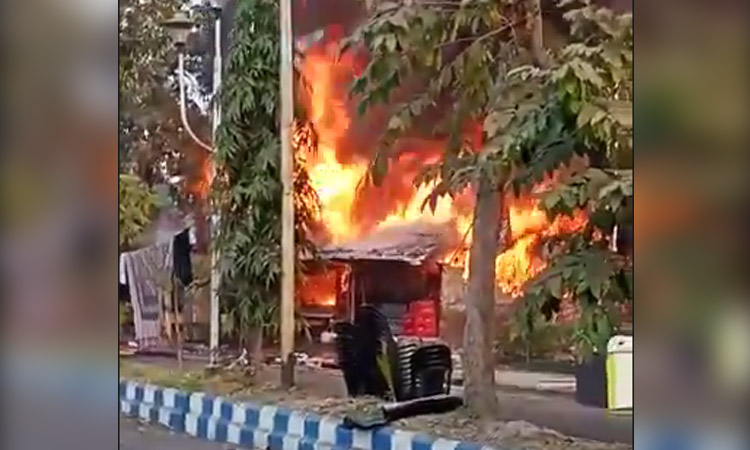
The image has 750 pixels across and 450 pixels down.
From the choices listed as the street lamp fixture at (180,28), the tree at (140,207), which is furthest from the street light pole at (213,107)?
the tree at (140,207)

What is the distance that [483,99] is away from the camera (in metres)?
2.53

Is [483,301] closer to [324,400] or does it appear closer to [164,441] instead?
[324,400]

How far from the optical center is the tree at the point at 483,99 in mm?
2355

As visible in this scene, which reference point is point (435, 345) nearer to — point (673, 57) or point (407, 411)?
point (407, 411)

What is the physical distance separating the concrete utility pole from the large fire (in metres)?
0.05

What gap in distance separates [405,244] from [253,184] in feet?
1.92

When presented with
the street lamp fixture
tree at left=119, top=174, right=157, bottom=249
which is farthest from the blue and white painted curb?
the street lamp fixture

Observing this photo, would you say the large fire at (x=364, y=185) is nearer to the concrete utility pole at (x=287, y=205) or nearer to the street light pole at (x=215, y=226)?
the concrete utility pole at (x=287, y=205)

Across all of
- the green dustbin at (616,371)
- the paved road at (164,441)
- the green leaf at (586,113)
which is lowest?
the paved road at (164,441)

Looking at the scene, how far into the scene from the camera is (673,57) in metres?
1.04

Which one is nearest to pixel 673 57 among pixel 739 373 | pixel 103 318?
pixel 739 373

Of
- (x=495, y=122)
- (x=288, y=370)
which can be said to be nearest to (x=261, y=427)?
(x=288, y=370)

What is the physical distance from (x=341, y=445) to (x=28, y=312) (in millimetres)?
1681

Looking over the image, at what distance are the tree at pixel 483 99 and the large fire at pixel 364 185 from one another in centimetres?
4
